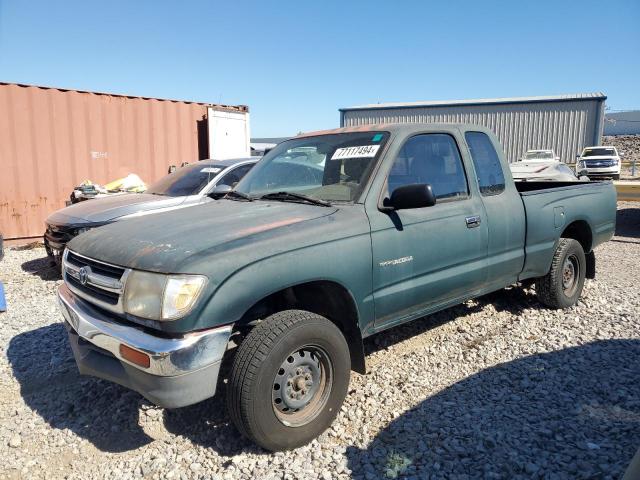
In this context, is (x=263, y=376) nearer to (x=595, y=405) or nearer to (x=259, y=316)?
(x=259, y=316)

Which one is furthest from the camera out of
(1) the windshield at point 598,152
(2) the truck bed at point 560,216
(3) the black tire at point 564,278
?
(1) the windshield at point 598,152

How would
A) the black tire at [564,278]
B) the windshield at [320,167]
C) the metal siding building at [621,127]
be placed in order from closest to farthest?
the windshield at [320,167]
the black tire at [564,278]
the metal siding building at [621,127]

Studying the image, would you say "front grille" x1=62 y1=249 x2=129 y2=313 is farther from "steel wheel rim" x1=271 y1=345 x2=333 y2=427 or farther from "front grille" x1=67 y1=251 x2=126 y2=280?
"steel wheel rim" x1=271 y1=345 x2=333 y2=427

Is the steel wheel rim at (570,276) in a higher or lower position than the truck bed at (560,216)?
lower

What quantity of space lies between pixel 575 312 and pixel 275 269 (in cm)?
372

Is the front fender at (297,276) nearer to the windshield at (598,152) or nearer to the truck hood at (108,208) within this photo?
the truck hood at (108,208)

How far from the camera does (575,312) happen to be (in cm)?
489

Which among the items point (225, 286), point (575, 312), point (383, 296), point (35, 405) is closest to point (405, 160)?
point (383, 296)

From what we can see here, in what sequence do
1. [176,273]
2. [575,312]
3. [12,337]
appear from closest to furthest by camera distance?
[176,273] < [12,337] < [575,312]

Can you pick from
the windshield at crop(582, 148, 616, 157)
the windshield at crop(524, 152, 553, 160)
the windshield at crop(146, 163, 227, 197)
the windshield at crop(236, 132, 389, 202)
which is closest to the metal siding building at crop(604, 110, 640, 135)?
the windshield at crop(582, 148, 616, 157)

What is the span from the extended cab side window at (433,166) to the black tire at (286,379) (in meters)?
1.22

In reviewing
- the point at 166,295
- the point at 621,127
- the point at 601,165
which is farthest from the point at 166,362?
the point at 621,127

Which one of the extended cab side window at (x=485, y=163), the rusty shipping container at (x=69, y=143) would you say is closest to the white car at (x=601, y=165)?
the rusty shipping container at (x=69, y=143)

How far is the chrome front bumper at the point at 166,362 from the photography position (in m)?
2.31
